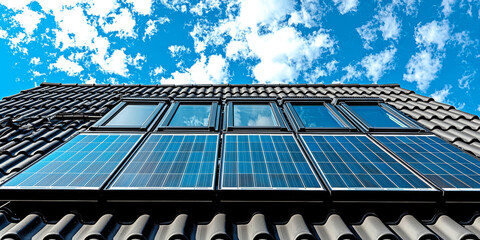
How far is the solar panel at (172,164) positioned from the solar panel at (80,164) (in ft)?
0.83

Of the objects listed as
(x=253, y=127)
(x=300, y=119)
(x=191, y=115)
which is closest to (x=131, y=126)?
(x=191, y=115)

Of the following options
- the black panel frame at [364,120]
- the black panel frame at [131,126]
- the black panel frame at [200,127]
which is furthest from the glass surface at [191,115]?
the black panel frame at [364,120]

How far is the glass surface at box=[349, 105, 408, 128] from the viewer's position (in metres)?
4.62

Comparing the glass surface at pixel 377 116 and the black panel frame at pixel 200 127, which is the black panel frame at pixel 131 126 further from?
the glass surface at pixel 377 116

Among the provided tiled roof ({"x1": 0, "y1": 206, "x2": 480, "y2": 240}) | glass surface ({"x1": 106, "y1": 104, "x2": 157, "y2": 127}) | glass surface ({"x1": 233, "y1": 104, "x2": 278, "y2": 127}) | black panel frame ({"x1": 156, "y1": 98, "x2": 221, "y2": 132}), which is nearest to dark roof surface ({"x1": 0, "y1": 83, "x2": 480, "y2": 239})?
tiled roof ({"x1": 0, "y1": 206, "x2": 480, "y2": 240})

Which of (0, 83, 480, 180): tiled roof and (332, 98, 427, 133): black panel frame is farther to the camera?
(332, 98, 427, 133): black panel frame

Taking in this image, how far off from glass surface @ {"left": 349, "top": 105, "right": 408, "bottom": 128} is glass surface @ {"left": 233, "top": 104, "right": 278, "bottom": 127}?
6.29ft

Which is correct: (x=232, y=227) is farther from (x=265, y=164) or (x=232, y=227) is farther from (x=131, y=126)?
(x=131, y=126)

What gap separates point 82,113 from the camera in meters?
5.29

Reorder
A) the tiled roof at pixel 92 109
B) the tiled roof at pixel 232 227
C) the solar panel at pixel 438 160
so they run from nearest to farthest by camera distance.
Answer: the tiled roof at pixel 232 227 → the solar panel at pixel 438 160 → the tiled roof at pixel 92 109

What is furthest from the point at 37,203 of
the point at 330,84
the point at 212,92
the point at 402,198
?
the point at 330,84

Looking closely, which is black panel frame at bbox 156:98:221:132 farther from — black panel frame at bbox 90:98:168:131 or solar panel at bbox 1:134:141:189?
solar panel at bbox 1:134:141:189

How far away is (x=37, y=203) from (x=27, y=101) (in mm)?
5704

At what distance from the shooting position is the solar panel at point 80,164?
9.00 ft
